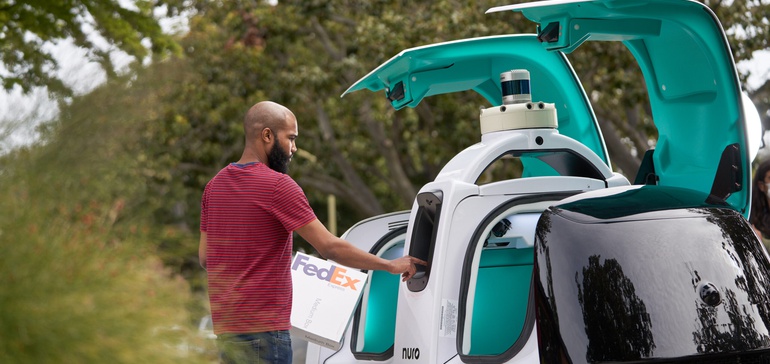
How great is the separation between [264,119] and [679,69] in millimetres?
2149

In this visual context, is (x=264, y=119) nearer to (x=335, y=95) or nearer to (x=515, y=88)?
(x=515, y=88)

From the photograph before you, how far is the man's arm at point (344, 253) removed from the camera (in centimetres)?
409

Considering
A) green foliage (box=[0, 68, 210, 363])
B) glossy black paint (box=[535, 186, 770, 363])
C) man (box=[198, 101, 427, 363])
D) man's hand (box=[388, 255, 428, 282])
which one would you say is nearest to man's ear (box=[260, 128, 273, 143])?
man (box=[198, 101, 427, 363])

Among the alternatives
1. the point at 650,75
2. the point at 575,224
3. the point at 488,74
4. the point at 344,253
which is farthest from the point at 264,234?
the point at 650,75

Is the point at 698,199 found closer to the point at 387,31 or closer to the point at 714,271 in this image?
the point at 714,271

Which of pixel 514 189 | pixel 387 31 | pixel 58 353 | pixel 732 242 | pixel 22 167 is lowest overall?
pixel 58 353

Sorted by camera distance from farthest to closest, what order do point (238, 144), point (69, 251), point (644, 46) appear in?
point (238, 144)
point (644, 46)
point (69, 251)

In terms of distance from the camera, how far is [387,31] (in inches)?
648

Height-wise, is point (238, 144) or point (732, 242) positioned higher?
point (238, 144)

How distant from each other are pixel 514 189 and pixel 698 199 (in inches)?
29.8

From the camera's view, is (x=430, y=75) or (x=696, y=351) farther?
(x=430, y=75)

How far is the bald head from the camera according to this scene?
13.9 ft

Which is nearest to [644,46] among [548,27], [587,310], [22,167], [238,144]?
[548,27]

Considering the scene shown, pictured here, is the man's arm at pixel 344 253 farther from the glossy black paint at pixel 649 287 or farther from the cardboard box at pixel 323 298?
the glossy black paint at pixel 649 287
